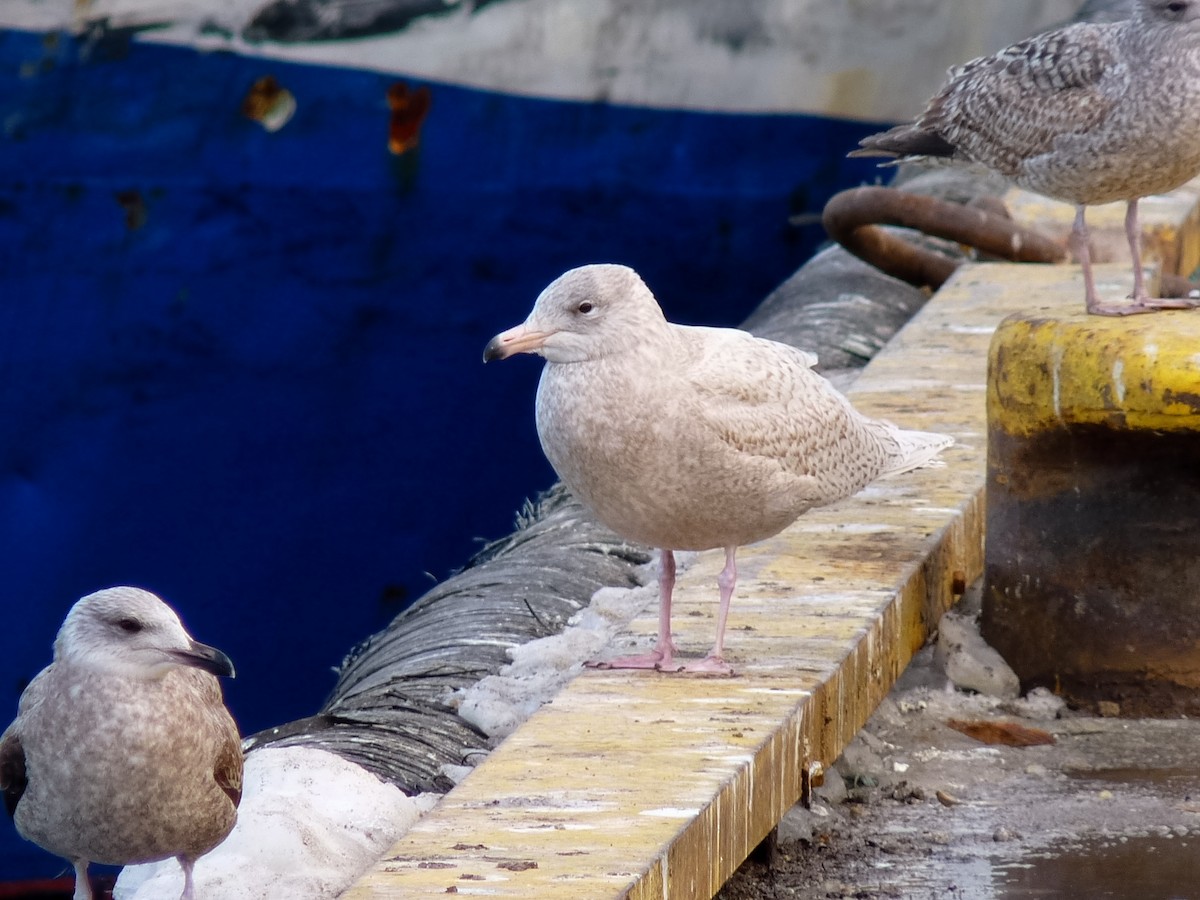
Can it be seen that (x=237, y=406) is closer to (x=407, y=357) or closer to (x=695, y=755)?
(x=407, y=357)

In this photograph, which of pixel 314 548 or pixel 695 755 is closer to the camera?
pixel 695 755

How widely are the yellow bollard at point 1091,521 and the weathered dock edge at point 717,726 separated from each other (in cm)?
29

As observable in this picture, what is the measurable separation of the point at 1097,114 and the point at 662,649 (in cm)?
179

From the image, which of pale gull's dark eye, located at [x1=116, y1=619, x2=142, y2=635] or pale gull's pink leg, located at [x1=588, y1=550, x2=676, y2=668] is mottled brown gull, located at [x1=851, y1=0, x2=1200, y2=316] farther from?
pale gull's dark eye, located at [x1=116, y1=619, x2=142, y2=635]

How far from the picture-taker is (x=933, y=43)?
1059cm

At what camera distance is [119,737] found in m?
3.06

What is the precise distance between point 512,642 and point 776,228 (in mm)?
6311

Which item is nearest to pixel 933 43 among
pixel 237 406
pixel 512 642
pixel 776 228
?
pixel 776 228

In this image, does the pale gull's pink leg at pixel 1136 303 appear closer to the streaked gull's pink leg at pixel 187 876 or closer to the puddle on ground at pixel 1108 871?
the puddle on ground at pixel 1108 871

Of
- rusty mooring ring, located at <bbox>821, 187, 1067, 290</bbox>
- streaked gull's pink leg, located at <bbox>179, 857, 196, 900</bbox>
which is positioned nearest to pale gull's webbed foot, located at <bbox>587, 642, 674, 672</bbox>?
streaked gull's pink leg, located at <bbox>179, 857, 196, 900</bbox>

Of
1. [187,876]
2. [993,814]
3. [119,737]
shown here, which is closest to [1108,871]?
[993,814]

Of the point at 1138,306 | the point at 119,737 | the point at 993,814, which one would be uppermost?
the point at 1138,306

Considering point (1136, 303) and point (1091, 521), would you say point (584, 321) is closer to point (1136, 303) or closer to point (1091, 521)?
point (1091, 521)

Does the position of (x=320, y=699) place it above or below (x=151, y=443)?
below
